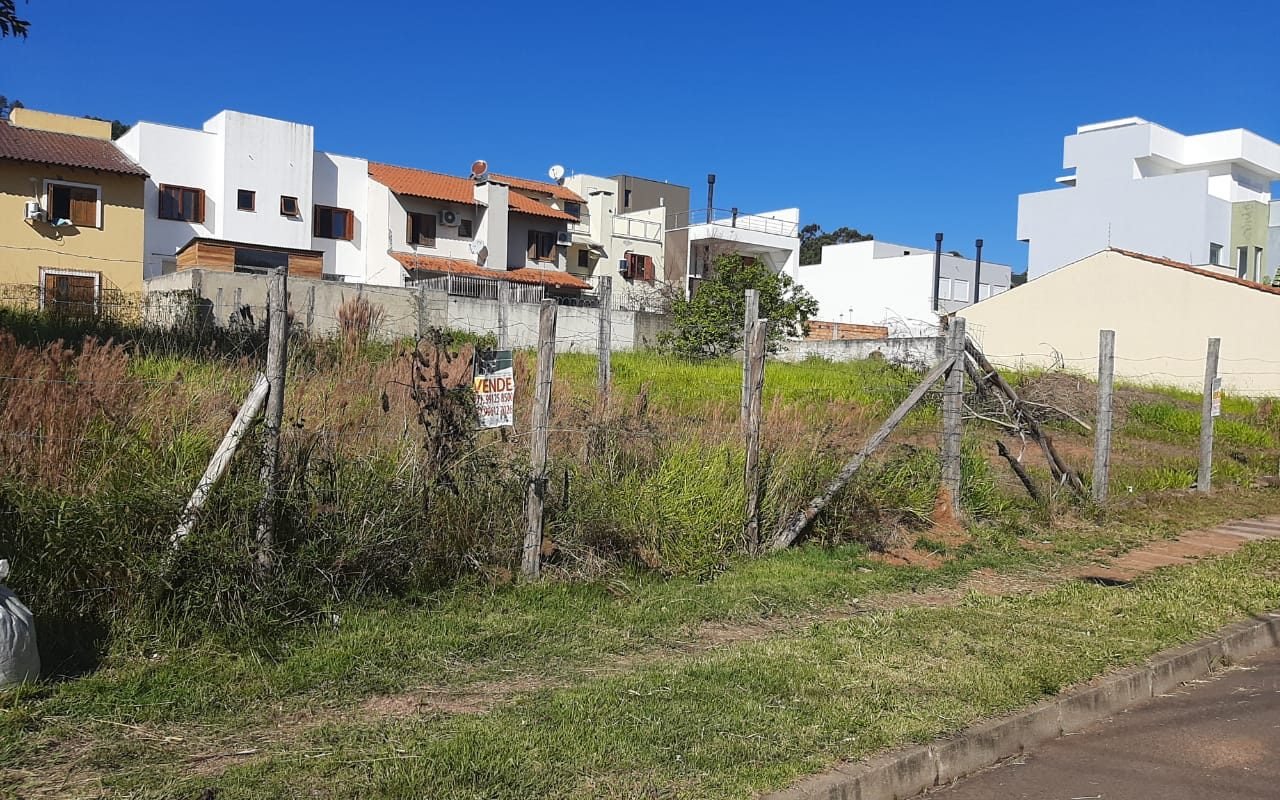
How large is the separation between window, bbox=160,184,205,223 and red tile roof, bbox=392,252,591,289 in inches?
321

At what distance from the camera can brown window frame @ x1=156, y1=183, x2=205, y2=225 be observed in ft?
132

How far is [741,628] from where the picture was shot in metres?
6.84

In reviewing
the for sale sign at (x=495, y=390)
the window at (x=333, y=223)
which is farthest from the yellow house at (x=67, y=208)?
the for sale sign at (x=495, y=390)

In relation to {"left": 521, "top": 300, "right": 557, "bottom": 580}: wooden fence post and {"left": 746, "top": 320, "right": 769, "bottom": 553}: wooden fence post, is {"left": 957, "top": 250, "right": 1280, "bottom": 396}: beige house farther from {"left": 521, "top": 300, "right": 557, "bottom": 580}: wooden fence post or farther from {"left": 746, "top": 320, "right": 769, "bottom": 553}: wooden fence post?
{"left": 521, "top": 300, "right": 557, "bottom": 580}: wooden fence post

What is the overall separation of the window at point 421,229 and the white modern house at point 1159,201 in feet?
96.4

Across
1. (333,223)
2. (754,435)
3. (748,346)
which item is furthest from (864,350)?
(333,223)

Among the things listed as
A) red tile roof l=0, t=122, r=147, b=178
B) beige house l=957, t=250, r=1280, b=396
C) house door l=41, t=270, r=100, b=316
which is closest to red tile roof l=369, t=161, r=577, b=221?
red tile roof l=0, t=122, r=147, b=178

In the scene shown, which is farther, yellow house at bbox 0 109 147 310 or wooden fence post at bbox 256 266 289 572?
yellow house at bbox 0 109 147 310

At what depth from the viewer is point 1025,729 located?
5344 mm

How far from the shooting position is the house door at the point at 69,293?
14288 mm

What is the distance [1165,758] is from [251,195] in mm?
42978

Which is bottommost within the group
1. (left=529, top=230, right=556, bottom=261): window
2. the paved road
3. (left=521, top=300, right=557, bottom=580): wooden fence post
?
the paved road

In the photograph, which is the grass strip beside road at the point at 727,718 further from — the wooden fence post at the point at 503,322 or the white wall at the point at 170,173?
the white wall at the point at 170,173

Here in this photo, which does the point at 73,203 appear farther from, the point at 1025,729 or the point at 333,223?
the point at 1025,729
